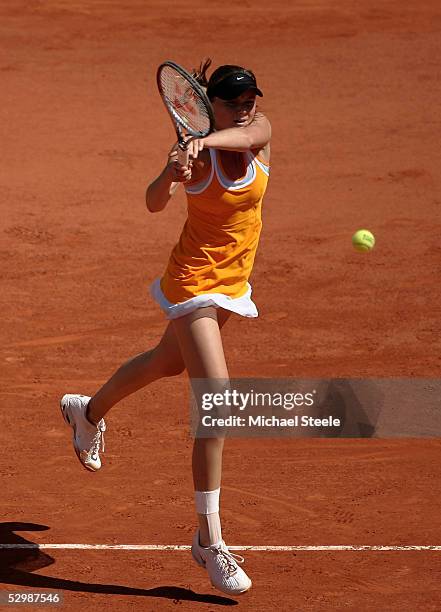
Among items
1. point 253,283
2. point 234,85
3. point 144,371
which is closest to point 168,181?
point 234,85

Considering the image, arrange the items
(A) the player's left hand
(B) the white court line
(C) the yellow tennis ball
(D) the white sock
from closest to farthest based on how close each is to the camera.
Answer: (A) the player's left hand < (D) the white sock < (B) the white court line < (C) the yellow tennis ball

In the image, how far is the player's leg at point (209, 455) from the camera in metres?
5.96

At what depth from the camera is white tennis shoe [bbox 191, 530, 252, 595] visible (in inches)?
235

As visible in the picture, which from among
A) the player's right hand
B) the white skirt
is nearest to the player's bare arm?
the player's right hand

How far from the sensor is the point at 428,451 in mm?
7793

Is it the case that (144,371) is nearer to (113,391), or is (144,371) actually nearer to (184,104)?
(113,391)

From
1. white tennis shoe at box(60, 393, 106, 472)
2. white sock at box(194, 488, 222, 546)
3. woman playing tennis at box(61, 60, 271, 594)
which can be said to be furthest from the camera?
white tennis shoe at box(60, 393, 106, 472)

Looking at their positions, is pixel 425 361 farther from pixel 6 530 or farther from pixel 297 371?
pixel 6 530

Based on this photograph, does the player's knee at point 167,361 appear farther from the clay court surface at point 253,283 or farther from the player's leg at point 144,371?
the clay court surface at point 253,283

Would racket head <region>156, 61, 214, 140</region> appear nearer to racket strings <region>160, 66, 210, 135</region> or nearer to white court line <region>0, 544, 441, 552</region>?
racket strings <region>160, 66, 210, 135</region>

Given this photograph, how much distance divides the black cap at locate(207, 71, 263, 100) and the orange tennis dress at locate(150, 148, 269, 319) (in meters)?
0.29

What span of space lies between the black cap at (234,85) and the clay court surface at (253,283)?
2409mm

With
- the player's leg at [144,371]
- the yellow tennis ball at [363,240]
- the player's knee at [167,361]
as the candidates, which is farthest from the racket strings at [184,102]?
the yellow tennis ball at [363,240]

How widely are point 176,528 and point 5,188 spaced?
21.1 ft
